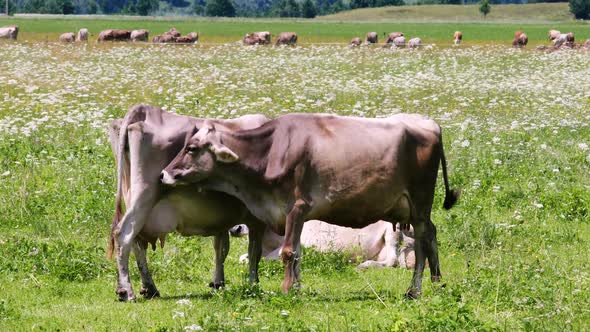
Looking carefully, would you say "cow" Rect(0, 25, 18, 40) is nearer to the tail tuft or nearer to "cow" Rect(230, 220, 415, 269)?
"cow" Rect(230, 220, 415, 269)

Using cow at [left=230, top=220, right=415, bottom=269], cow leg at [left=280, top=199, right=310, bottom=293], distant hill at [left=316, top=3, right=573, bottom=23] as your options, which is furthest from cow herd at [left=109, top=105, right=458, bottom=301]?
distant hill at [left=316, top=3, right=573, bottom=23]

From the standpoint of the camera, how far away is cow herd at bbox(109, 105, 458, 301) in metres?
11.1

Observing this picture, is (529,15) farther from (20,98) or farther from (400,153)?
(400,153)

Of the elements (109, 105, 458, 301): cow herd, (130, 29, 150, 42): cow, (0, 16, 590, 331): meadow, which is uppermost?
(109, 105, 458, 301): cow herd

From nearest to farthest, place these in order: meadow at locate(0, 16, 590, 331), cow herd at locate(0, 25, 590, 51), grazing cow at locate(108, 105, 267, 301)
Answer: meadow at locate(0, 16, 590, 331) < grazing cow at locate(108, 105, 267, 301) < cow herd at locate(0, 25, 590, 51)

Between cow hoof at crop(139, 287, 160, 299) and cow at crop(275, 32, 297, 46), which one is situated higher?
cow hoof at crop(139, 287, 160, 299)

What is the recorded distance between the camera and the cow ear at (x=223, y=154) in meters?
11.1

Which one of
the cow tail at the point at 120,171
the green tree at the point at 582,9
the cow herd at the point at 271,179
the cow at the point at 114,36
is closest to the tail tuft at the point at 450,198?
the cow herd at the point at 271,179

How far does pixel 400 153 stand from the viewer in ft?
37.4

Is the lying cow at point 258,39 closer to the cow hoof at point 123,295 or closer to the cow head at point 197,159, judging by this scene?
the cow head at point 197,159

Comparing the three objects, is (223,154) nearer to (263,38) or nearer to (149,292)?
(149,292)

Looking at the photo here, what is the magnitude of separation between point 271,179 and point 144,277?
1.80 metres

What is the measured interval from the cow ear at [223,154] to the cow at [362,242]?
245cm

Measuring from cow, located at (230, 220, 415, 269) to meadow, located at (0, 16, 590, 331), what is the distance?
0.34 meters
